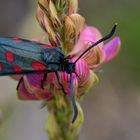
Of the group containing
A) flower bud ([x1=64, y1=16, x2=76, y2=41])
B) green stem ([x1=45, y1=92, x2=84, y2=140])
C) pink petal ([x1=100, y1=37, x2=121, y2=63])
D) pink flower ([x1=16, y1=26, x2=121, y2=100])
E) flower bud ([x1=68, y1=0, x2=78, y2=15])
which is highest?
flower bud ([x1=68, y1=0, x2=78, y2=15])

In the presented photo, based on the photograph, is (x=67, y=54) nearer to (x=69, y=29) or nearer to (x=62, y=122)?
(x=69, y=29)

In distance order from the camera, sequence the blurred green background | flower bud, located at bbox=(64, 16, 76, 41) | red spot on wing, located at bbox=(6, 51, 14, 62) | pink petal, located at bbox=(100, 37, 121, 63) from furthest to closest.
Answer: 1. the blurred green background
2. pink petal, located at bbox=(100, 37, 121, 63)
3. red spot on wing, located at bbox=(6, 51, 14, 62)
4. flower bud, located at bbox=(64, 16, 76, 41)

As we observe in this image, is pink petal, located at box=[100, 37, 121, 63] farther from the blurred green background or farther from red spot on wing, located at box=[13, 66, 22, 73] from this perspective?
the blurred green background

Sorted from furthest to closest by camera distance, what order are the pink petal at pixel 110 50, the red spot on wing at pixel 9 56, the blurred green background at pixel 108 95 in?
1. the blurred green background at pixel 108 95
2. the pink petal at pixel 110 50
3. the red spot on wing at pixel 9 56

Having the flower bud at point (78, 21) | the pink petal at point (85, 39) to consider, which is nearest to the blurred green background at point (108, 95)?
the pink petal at point (85, 39)

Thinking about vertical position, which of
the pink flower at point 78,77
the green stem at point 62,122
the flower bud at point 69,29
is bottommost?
the green stem at point 62,122

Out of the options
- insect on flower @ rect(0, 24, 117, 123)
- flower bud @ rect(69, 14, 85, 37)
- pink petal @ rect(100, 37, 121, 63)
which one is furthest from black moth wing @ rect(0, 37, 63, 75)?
pink petal @ rect(100, 37, 121, 63)

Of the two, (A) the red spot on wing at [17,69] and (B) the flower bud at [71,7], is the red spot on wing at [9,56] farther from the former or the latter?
(B) the flower bud at [71,7]
